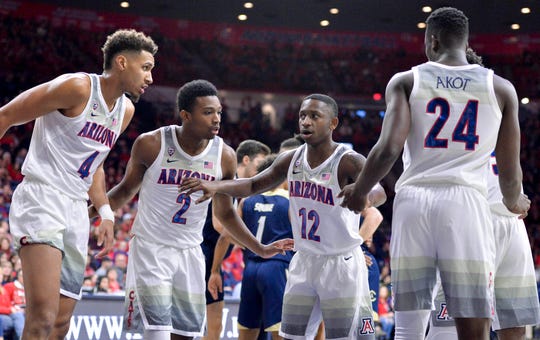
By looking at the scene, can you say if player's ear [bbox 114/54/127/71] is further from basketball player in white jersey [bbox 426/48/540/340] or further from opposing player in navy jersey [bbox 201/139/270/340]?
basketball player in white jersey [bbox 426/48/540/340]

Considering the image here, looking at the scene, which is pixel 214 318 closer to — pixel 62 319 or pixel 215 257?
pixel 215 257

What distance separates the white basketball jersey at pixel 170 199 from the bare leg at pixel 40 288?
3.22 feet

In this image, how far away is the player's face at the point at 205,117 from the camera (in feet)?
18.4

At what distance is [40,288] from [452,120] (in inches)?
104

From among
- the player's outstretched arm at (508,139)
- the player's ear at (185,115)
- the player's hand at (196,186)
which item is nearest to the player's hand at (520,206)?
the player's outstretched arm at (508,139)

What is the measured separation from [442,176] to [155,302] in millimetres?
2380

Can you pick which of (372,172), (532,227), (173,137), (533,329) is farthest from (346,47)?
(372,172)

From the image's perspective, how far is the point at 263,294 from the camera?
22.2 feet

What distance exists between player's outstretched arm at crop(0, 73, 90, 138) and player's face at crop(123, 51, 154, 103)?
0.33 m

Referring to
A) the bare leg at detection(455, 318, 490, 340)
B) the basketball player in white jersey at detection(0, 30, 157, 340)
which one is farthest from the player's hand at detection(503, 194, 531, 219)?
the basketball player in white jersey at detection(0, 30, 157, 340)

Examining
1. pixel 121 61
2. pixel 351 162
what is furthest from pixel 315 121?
pixel 121 61

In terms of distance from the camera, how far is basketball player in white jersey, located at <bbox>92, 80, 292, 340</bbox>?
540cm

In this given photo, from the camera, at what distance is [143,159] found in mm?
5617

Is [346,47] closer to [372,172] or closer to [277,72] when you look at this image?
[277,72]
